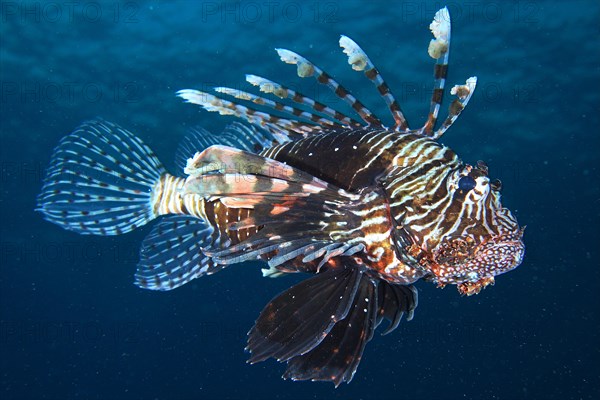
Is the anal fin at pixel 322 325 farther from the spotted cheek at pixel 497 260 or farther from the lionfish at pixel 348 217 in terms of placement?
the spotted cheek at pixel 497 260

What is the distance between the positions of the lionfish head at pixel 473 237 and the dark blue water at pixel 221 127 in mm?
11988

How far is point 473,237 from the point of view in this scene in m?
3.24

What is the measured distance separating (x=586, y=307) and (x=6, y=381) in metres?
47.2

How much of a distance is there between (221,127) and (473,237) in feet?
54.6

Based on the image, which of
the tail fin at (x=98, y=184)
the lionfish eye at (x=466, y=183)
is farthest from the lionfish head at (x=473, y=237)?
the tail fin at (x=98, y=184)

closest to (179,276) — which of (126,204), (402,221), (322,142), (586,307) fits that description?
(126,204)

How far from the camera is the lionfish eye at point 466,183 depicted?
3334 mm

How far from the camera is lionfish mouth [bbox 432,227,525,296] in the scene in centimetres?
313

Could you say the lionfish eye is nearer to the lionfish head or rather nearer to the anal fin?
the lionfish head

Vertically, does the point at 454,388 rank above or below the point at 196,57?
below

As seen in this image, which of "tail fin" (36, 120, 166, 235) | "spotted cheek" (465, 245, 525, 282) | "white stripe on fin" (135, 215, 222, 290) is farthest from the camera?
"tail fin" (36, 120, 166, 235)

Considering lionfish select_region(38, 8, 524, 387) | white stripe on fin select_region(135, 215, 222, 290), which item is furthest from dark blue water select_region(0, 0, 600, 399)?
lionfish select_region(38, 8, 524, 387)

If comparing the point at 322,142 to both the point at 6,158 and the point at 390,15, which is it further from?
the point at 6,158

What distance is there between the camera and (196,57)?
1625 cm
